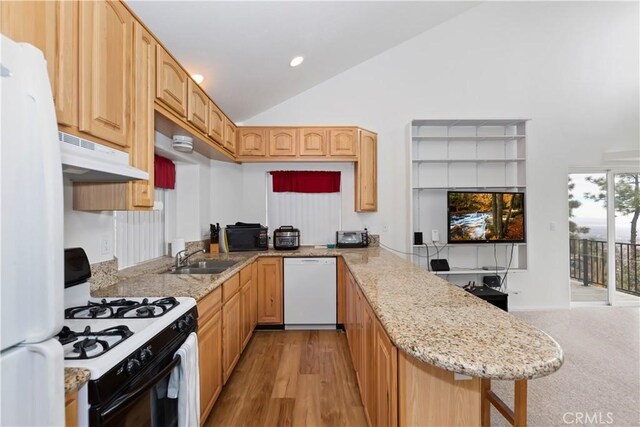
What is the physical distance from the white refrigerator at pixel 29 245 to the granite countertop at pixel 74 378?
0.15m

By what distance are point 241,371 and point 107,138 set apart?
205cm

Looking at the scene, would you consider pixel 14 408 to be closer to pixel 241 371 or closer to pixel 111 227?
pixel 111 227

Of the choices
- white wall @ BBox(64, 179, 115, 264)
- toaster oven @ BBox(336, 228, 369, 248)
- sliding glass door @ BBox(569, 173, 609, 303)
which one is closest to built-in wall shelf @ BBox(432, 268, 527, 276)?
toaster oven @ BBox(336, 228, 369, 248)

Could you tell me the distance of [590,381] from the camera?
2.33 meters

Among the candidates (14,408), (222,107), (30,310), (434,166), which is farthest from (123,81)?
(434,166)

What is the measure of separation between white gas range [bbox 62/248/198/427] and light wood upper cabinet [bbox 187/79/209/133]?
1251 millimetres

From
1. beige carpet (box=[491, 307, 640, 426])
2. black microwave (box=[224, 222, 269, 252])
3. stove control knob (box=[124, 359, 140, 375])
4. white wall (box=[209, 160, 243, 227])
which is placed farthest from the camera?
white wall (box=[209, 160, 243, 227])

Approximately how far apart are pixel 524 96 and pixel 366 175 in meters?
2.52

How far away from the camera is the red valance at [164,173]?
2.68 metres

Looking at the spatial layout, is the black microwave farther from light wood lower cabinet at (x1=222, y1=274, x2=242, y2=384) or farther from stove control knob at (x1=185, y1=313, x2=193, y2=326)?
stove control knob at (x1=185, y1=313, x2=193, y2=326)

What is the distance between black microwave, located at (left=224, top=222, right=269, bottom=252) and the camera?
3.44 metres

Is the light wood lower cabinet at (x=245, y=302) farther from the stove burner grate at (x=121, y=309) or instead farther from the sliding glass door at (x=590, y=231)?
the sliding glass door at (x=590, y=231)

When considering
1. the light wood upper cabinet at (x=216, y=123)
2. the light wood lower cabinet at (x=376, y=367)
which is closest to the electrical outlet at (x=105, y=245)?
the light wood upper cabinet at (x=216, y=123)

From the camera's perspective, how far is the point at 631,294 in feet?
13.6
